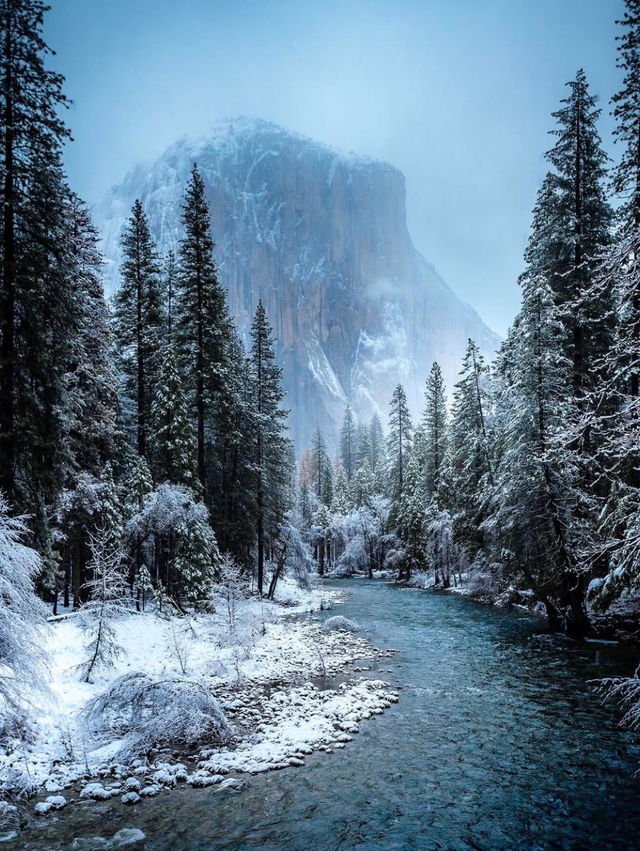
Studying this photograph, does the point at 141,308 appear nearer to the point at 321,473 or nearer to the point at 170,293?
the point at 170,293

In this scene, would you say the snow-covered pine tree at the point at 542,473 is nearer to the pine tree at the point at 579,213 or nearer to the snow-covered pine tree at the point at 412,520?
the pine tree at the point at 579,213

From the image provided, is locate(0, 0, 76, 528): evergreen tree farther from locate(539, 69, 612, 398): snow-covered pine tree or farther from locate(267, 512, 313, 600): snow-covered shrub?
locate(267, 512, 313, 600): snow-covered shrub

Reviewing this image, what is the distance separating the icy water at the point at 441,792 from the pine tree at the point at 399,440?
42.8 meters

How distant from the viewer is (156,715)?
428 inches

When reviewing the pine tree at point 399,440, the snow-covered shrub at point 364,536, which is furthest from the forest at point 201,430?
the snow-covered shrub at point 364,536

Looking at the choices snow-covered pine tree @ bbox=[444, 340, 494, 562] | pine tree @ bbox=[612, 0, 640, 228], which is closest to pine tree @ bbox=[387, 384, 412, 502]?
snow-covered pine tree @ bbox=[444, 340, 494, 562]

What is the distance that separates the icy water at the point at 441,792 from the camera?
751 cm

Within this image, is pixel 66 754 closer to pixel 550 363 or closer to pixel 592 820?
pixel 592 820

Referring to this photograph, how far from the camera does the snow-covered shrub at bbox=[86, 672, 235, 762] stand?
416 inches

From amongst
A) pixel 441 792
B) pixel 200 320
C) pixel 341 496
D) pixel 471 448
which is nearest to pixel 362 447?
pixel 341 496

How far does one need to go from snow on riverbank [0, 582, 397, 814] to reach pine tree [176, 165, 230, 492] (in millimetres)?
Result: 9621

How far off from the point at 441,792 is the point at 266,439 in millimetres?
25644

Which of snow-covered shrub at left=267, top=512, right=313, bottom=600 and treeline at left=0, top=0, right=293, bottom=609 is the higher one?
treeline at left=0, top=0, right=293, bottom=609

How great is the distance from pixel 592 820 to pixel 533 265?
2107 cm
